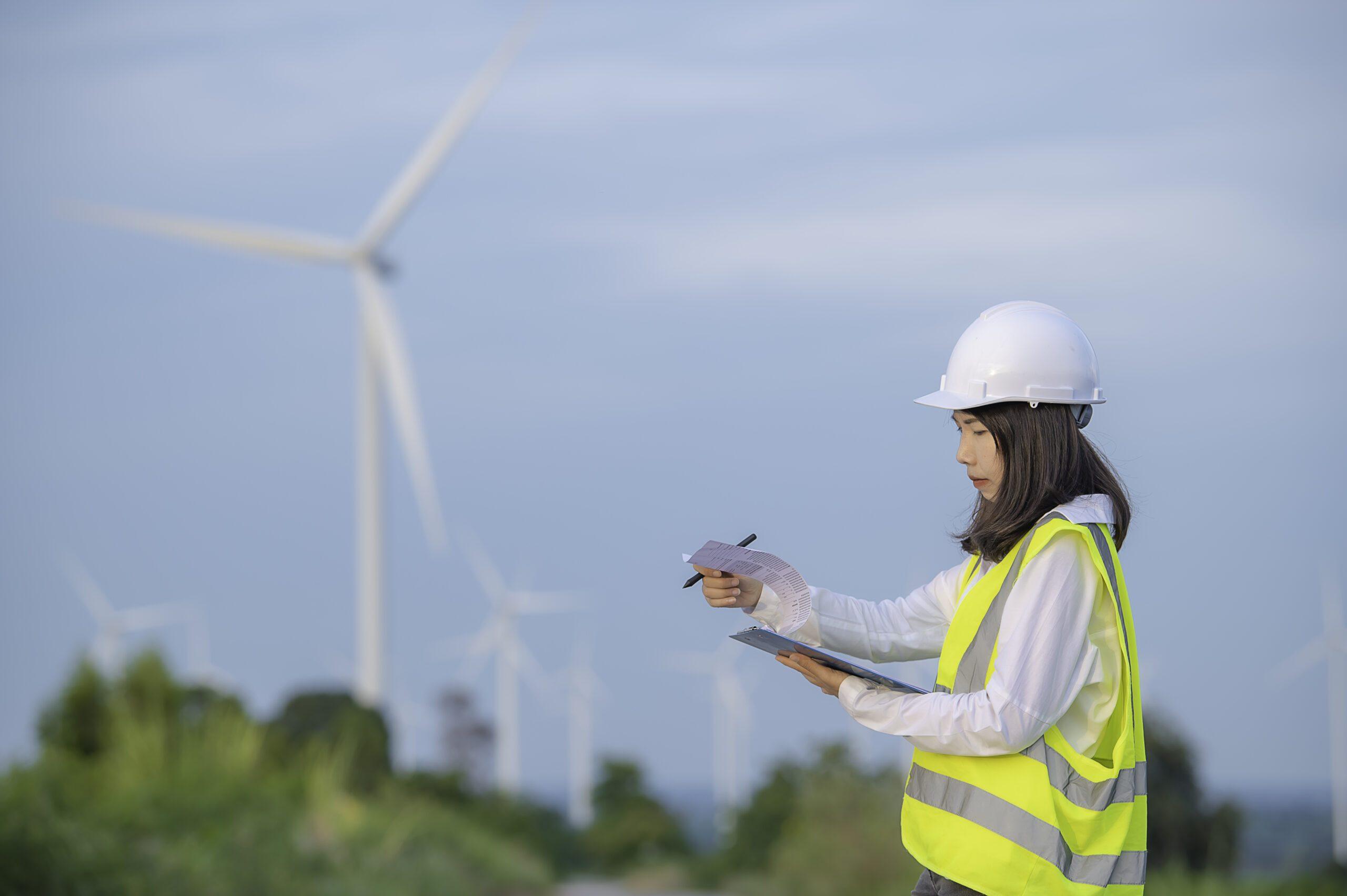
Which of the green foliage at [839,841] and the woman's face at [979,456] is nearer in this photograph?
the woman's face at [979,456]

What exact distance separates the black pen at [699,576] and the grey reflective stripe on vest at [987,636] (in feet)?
2.07

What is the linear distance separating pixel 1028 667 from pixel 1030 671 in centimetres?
1

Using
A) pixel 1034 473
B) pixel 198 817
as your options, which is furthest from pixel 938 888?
pixel 198 817

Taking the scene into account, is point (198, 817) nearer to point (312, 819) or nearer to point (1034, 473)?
point (312, 819)

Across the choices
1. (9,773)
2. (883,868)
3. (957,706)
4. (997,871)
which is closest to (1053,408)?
(957,706)

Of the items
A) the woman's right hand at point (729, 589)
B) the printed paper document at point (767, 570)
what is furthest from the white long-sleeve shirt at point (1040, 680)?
the woman's right hand at point (729, 589)

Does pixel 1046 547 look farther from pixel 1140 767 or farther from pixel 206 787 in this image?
pixel 206 787

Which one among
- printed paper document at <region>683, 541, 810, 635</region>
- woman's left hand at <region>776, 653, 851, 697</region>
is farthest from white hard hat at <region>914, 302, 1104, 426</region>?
woman's left hand at <region>776, 653, 851, 697</region>

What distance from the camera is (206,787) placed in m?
14.6

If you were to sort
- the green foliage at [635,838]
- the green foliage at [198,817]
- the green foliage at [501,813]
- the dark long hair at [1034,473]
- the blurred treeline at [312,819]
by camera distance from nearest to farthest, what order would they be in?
the dark long hair at [1034,473] < the green foliage at [198,817] < the blurred treeline at [312,819] < the green foliage at [501,813] < the green foliage at [635,838]

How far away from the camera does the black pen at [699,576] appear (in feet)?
12.2

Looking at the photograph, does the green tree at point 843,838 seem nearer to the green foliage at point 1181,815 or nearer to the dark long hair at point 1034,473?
the green foliage at point 1181,815

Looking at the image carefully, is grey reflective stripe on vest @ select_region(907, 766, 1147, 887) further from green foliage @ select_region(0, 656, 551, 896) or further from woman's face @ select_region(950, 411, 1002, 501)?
green foliage @ select_region(0, 656, 551, 896)

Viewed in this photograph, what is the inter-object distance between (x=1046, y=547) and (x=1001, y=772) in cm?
55
